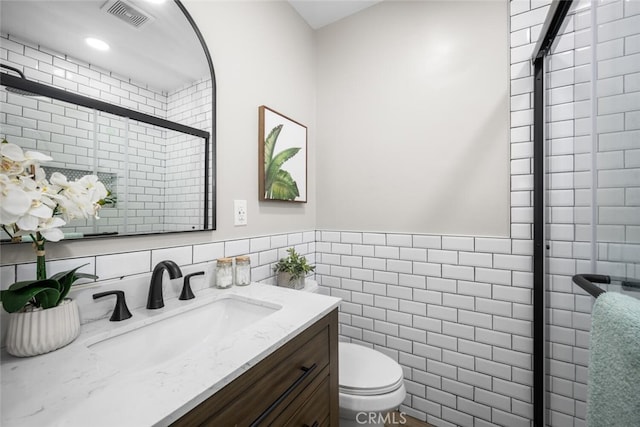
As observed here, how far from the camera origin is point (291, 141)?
1.76 metres

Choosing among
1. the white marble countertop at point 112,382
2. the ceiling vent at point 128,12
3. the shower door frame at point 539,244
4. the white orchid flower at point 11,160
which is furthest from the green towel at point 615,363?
the ceiling vent at point 128,12

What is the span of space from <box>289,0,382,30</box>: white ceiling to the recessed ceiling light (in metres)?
1.33

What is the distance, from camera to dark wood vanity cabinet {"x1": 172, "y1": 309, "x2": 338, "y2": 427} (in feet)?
1.94

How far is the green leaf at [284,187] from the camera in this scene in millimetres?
1613

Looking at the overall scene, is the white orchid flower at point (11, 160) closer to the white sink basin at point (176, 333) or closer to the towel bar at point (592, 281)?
the white sink basin at point (176, 333)

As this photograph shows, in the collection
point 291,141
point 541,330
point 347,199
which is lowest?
point 541,330

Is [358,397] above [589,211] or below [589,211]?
below

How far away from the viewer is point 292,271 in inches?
60.8

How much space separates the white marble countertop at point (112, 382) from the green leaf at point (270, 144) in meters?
0.98

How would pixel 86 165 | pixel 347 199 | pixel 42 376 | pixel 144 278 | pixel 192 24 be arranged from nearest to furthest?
pixel 42 376
pixel 86 165
pixel 144 278
pixel 192 24
pixel 347 199

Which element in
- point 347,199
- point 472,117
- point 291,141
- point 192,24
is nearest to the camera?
point 192,24

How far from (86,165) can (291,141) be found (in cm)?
112

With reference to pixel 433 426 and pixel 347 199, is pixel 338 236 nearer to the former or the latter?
pixel 347 199

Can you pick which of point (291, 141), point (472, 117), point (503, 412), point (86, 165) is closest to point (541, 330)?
point (503, 412)
